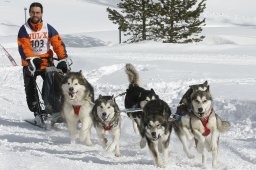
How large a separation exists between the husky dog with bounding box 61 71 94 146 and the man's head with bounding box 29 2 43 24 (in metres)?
1.20

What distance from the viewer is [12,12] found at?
1658 inches

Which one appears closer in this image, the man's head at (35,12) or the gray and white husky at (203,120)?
the gray and white husky at (203,120)

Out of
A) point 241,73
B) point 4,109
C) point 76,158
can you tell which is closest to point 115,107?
point 76,158

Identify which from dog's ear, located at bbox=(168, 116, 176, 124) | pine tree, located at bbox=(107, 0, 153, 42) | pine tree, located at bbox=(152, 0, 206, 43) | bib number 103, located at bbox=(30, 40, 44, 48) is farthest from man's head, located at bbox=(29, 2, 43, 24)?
pine tree, located at bbox=(107, 0, 153, 42)

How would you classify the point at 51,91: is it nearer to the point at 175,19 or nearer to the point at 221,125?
the point at 221,125

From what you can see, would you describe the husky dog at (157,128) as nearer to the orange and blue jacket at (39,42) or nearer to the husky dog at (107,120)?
the husky dog at (107,120)

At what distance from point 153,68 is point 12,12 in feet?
106

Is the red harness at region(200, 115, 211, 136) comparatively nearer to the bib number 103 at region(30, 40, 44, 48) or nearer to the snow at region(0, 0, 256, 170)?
the snow at region(0, 0, 256, 170)

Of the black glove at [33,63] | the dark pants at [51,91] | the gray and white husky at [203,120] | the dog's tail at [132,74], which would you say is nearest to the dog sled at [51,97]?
the dark pants at [51,91]

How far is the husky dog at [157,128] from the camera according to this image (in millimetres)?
4738

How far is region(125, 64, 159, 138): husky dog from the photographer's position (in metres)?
5.75

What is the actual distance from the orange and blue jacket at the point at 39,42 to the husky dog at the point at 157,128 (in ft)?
7.64

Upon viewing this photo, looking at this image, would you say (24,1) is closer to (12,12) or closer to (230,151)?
(12,12)

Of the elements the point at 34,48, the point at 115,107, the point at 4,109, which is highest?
the point at 34,48
